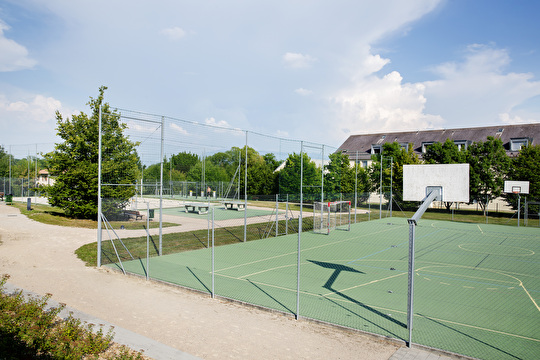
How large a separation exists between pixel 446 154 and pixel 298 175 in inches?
707

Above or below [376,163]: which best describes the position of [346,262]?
below

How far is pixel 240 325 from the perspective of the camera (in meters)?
8.10

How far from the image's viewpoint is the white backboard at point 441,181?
1275 centimetres

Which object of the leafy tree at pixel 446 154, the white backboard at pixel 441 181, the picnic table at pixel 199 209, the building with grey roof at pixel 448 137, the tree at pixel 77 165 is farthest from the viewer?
the building with grey roof at pixel 448 137

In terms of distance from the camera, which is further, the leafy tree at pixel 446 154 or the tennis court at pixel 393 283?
the leafy tree at pixel 446 154

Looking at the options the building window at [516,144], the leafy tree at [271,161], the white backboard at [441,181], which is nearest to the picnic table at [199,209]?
the leafy tree at [271,161]

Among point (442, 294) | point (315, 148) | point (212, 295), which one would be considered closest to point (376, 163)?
point (315, 148)

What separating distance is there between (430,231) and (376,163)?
13.5 metres

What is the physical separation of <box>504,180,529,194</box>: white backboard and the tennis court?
1250 centimetres

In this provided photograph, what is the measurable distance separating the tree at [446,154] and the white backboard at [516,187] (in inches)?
180

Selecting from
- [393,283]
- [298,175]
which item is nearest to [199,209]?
[298,175]

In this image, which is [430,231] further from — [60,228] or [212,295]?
[60,228]

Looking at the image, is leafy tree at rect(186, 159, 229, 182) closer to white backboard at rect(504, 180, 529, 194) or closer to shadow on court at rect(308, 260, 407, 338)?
shadow on court at rect(308, 260, 407, 338)

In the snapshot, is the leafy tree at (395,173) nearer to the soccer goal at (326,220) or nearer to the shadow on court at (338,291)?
the soccer goal at (326,220)
